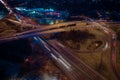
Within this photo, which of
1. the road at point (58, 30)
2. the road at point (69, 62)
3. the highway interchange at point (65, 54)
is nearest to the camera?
the road at point (69, 62)

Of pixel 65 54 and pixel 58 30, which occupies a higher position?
pixel 58 30

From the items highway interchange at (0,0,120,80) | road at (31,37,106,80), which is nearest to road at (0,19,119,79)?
highway interchange at (0,0,120,80)

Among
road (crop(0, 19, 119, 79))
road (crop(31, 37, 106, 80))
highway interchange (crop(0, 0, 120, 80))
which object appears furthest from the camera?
road (crop(0, 19, 119, 79))

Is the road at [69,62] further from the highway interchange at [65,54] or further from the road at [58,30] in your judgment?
the road at [58,30]

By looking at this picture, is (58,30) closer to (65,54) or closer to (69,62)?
(65,54)

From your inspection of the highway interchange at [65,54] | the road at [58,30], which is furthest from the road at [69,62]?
the road at [58,30]

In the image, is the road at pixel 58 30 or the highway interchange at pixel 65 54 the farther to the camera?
the road at pixel 58 30

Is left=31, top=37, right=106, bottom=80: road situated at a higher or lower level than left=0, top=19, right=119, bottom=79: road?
lower

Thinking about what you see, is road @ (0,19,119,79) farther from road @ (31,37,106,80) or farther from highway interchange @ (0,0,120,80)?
road @ (31,37,106,80)

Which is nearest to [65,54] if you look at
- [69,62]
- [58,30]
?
[69,62]

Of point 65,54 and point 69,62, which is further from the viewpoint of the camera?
point 65,54

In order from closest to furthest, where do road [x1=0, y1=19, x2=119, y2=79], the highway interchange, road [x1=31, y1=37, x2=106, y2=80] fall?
road [x1=31, y1=37, x2=106, y2=80] < the highway interchange < road [x1=0, y1=19, x2=119, y2=79]
